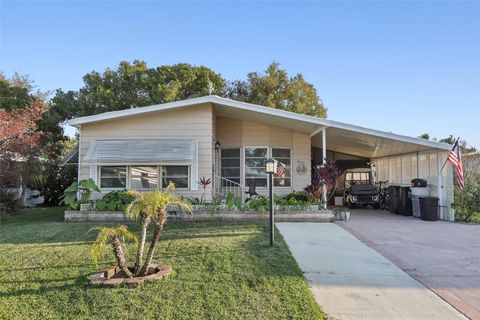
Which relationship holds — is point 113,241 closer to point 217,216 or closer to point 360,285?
point 360,285

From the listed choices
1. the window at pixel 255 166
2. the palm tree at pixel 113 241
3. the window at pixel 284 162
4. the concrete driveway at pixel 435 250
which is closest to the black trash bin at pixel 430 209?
the concrete driveway at pixel 435 250

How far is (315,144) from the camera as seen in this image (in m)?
17.9

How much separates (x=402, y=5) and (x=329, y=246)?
7.46m

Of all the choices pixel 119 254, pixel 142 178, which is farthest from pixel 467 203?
pixel 119 254

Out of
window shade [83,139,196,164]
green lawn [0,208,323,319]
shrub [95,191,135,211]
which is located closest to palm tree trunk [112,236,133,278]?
green lawn [0,208,323,319]

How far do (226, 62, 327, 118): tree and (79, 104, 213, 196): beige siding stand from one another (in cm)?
1415

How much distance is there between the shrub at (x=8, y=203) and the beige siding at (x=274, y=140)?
26.3 ft

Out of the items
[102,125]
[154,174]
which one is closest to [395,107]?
[154,174]

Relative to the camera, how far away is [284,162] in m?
15.1

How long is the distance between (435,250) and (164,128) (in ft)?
28.6

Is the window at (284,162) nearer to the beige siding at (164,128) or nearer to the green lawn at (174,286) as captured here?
the beige siding at (164,128)

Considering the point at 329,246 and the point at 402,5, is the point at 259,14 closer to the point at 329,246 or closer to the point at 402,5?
the point at 402,5

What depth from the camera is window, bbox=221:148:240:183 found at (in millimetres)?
15086

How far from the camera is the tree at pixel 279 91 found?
2656 cm
